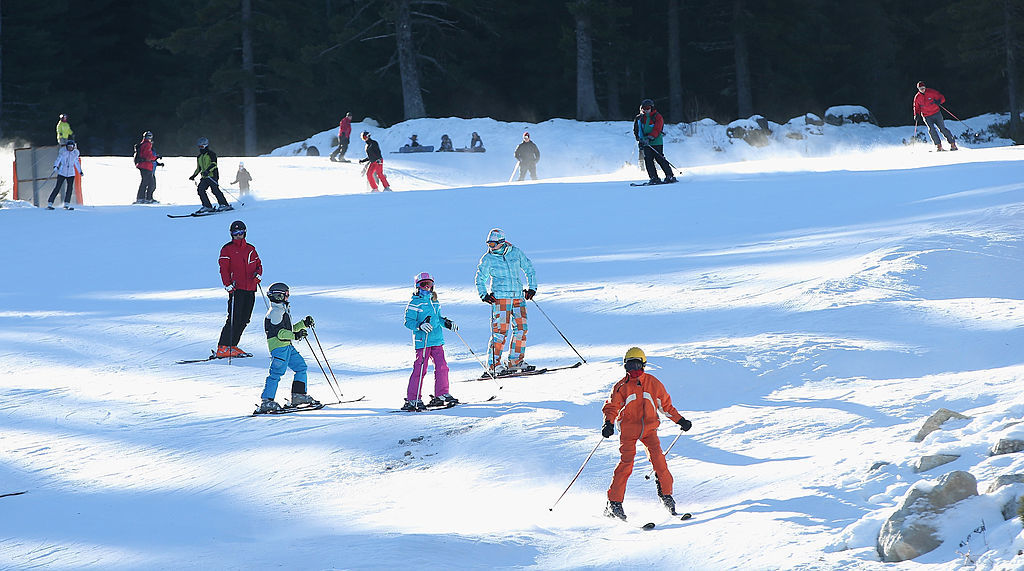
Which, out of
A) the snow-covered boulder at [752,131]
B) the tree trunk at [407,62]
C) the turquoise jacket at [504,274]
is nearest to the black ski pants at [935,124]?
the snow-covered boulder at [752,131]

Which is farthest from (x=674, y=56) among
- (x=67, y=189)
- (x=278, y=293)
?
(x=278, y=293)

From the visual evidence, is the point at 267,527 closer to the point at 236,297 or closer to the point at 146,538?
the point at 146,538

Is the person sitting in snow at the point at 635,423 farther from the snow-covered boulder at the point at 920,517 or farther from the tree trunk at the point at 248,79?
the tree trunk at the point at 248,79

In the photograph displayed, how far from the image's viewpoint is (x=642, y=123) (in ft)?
65.9

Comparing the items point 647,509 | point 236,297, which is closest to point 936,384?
point 647,509

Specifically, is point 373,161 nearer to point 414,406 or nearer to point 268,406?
point 268,406

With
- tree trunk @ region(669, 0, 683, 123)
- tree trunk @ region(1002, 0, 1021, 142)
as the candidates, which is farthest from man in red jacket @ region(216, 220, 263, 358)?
tree trunk @ region(1002, 0, 1021, 142)

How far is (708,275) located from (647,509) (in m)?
6.80

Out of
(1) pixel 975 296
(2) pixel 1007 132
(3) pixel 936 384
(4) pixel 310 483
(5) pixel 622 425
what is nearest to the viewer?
(5) pixel 622 425

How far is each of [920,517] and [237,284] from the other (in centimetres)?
853

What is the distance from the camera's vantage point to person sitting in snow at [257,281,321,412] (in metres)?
9.85

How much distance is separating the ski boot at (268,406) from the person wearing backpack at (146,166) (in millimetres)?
15520

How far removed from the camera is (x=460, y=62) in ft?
148

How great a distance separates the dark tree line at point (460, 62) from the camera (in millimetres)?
40062
